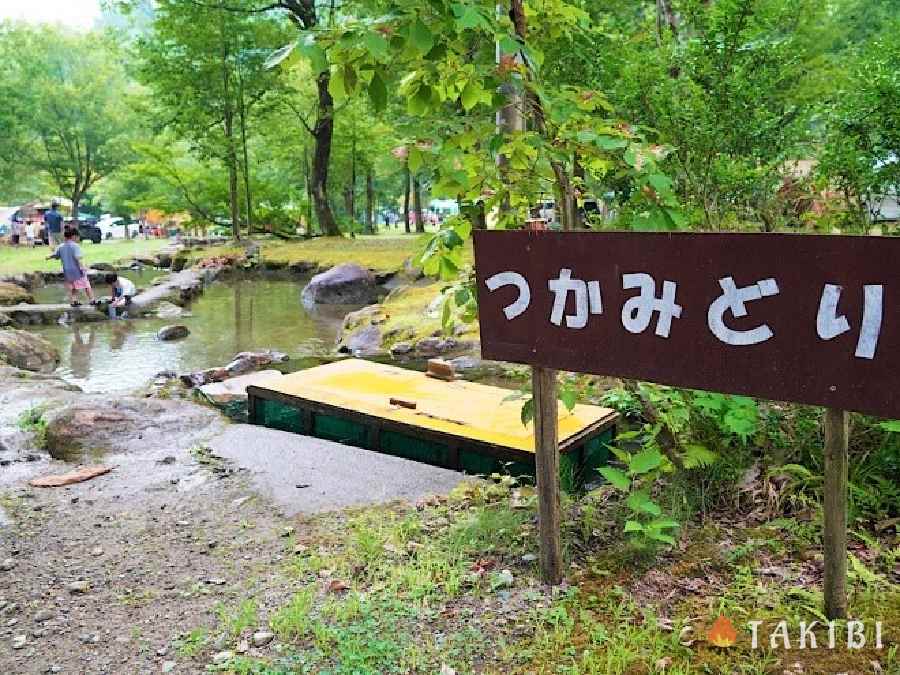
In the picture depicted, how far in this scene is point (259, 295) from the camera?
1881 cm

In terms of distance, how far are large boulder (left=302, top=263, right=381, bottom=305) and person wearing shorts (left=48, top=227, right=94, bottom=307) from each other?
4735 millimetres

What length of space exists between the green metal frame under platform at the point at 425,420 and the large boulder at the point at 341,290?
10.00 meters

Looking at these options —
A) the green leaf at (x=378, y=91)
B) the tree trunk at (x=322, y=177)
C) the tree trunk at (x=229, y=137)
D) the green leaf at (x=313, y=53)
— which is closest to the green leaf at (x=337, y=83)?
the green leaf at (x=378, y=91)

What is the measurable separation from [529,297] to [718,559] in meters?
1.42

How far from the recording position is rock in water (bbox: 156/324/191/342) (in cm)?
1308

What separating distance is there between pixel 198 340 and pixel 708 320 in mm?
11839

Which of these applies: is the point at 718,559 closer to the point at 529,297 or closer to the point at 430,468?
the point at 529,297

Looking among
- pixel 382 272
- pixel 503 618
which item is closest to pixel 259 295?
pixel 382 272

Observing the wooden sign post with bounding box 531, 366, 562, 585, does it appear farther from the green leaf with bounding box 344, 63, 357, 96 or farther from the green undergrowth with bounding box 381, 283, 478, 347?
the green undergrowth with bounding box 381, 283, 478, 347

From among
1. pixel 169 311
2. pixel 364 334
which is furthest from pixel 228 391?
pixel 169 311

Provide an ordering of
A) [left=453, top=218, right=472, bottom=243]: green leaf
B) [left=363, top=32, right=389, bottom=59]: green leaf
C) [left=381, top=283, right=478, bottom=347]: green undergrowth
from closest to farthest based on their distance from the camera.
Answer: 1. [left=363, top=32, right=389, bottom=59]: green leaf
2. [left=453, top=218, right=472, bottom=243]: green leaf
3. [left=381, top=283, right=478, bottom=347]: green undergrowth

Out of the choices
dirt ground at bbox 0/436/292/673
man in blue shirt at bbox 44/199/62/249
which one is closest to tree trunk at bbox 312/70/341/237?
man in blue shirt at bbox 44/199/62/249

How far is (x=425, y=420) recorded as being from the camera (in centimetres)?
576

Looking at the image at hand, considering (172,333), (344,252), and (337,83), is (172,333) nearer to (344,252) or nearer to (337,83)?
(344,252)
